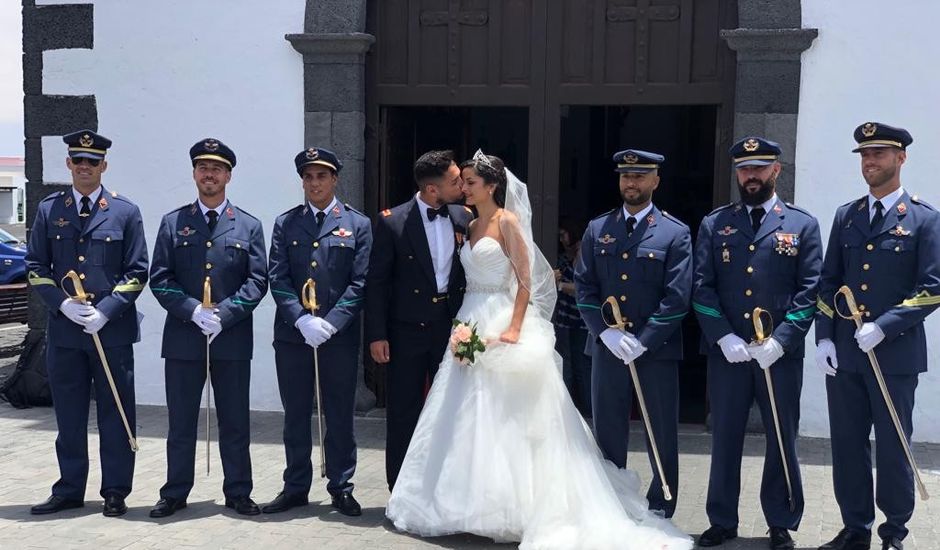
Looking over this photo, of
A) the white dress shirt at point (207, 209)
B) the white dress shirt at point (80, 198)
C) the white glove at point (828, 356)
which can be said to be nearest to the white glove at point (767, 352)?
the white glove at point (828, 356)

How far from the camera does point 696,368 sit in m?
10.3

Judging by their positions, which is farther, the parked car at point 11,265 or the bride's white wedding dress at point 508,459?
the parked car at point 11,265

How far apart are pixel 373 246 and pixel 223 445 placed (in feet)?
4.28

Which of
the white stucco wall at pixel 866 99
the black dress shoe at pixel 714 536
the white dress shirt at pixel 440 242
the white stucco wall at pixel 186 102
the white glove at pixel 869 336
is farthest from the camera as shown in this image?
the white stucco wall at pixel 186 102

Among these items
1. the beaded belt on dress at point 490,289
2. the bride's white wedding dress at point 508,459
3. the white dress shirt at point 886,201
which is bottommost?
the bride's white wedding dress at point 508,459

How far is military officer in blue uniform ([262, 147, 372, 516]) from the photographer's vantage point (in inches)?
226

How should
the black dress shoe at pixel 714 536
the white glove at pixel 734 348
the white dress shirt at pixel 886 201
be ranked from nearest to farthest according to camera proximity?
the white dress shirt at pixel 886 201, the white glove at pixel 734 348, the black dress shoe at pixel 714 536

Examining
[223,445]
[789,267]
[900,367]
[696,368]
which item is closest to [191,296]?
[223,445]

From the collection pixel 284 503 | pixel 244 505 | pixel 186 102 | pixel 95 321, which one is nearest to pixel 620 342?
pixel 284 503

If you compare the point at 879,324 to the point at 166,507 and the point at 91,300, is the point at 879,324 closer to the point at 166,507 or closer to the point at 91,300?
the point at 166,507

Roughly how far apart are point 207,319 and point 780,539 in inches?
116

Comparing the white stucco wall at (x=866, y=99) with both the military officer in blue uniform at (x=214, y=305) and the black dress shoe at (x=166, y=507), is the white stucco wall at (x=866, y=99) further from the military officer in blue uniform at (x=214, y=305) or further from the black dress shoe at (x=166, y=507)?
the black dress shoe at (x=166, y=507)

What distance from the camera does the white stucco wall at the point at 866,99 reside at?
7.19 m

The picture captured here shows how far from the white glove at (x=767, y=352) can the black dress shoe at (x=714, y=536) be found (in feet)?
2.76
